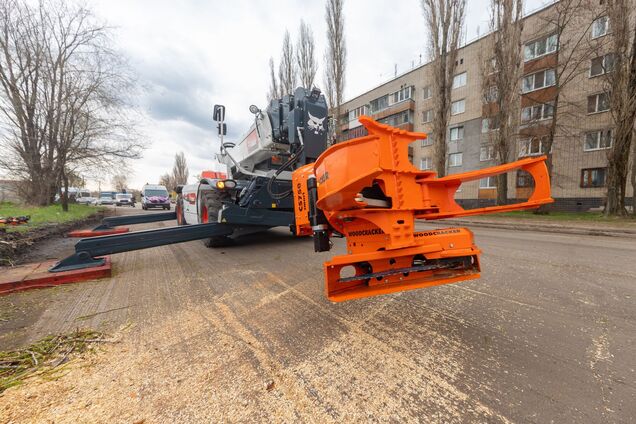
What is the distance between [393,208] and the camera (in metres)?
1.96

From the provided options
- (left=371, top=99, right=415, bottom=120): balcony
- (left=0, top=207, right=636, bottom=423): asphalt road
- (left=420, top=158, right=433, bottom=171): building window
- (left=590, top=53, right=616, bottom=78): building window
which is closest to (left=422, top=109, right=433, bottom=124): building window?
(left=371, top=99, right=415, bottom=120): balcony

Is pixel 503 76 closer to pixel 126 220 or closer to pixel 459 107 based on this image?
pixel 459 107

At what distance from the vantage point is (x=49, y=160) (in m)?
13.1

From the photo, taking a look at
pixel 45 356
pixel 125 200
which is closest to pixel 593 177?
pixel 45 356

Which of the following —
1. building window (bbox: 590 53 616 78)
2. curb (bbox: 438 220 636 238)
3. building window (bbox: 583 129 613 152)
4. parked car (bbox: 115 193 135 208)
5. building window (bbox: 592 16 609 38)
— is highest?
building window (bbox: 592 16 609 38)

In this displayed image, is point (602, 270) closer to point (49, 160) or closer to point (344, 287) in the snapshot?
point (344, 287)

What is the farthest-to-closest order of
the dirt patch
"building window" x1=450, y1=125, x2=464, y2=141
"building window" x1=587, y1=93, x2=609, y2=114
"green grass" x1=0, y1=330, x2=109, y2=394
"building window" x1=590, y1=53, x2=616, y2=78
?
"building window" x1=450, y1=125, x2=464, y2=141
"building window" x1=587, y1=93, x2=609, y2=114
"building window" x1=590, y1=53, x2=616, y2=78
the dirt patch
"green grass" x1=0, y1=330, x2=109, y2=394

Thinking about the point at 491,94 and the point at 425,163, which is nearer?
the point at 491,94

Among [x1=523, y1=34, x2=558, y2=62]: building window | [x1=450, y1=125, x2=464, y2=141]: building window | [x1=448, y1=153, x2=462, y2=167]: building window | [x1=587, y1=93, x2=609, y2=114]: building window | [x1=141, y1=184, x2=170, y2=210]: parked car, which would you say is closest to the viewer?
[x1=587, y1=93, x2=609, y2=114]: building window

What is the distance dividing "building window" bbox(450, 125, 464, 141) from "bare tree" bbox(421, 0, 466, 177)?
7816mm

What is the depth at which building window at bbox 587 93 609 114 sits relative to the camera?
51.7 ft

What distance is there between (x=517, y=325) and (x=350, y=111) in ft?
Answer: 113

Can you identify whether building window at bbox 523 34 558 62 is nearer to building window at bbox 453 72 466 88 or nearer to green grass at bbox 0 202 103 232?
building window at bbox 453 72 466 88

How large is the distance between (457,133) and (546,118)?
674cm
